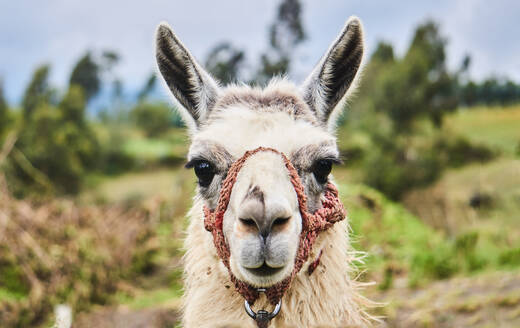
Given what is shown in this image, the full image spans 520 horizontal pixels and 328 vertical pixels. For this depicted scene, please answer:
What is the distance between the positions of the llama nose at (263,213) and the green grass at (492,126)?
18.6 meters

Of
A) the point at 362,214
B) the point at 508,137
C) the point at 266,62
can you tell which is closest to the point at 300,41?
the point at 266,62

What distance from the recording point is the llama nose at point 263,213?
1.98 metres

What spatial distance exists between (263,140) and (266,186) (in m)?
0.47

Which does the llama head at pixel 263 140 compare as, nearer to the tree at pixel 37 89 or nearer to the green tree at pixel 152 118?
the tree at pixel 37 89

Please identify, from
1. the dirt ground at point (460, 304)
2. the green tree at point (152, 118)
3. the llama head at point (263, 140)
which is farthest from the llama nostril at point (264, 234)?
the green tree at point (152, 118)

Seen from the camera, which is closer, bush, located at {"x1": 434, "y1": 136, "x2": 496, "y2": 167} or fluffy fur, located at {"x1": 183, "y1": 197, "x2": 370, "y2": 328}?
fluffy fur, located at {"x1": 183, "y1": 197, "x2": 370, "y2": 328}

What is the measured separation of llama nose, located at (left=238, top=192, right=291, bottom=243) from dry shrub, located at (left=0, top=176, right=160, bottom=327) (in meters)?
7.07

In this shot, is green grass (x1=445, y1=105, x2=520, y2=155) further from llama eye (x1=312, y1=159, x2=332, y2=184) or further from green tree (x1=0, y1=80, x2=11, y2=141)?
green tree (x1=0, y1=80, x2=11, y2=141)

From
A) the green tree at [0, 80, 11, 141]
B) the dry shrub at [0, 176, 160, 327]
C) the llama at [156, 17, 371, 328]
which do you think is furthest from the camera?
the green tree at [0, 80, 11, 141]

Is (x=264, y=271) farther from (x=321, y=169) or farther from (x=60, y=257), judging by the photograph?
(x=60, y=257)

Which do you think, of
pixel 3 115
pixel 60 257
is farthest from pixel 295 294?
pixel 3 115

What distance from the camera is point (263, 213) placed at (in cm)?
198

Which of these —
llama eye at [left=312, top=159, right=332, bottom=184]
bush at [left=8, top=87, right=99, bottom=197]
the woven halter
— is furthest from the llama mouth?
bush at [left=8, top=87, right=99, bottom=197]

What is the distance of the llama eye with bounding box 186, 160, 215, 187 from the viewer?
262 cm
